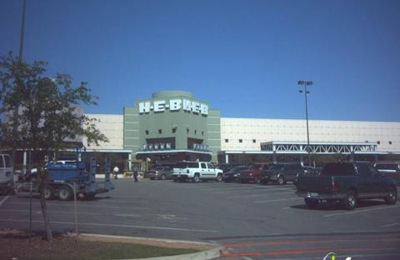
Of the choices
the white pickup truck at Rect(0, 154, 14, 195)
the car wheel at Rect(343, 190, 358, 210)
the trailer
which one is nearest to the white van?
the white pickup truck at Rect(0, 154, 14, 195)

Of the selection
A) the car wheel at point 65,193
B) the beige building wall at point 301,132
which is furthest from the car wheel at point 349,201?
the beige building wall at point 301,132

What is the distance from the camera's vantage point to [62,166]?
22.5 m

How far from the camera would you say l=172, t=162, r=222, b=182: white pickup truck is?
43.5 metres

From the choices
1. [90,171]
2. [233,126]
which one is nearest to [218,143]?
[233,126]

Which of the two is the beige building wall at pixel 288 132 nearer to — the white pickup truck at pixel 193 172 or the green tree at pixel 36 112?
the white pickup truck at pixel 193 172

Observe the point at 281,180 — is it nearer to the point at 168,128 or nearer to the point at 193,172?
the point at 193,172

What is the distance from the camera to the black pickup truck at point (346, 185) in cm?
1900

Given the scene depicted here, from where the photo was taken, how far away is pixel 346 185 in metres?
19.2

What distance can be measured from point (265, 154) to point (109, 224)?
251ft

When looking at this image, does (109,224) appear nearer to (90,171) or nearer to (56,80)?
(56,80)

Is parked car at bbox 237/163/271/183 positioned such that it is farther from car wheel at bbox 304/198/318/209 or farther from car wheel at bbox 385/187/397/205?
car wheel at bbox 304/198/318/209

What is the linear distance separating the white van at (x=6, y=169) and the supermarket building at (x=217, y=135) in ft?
154

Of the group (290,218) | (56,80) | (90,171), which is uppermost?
(56,80)

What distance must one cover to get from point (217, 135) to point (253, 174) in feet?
162
